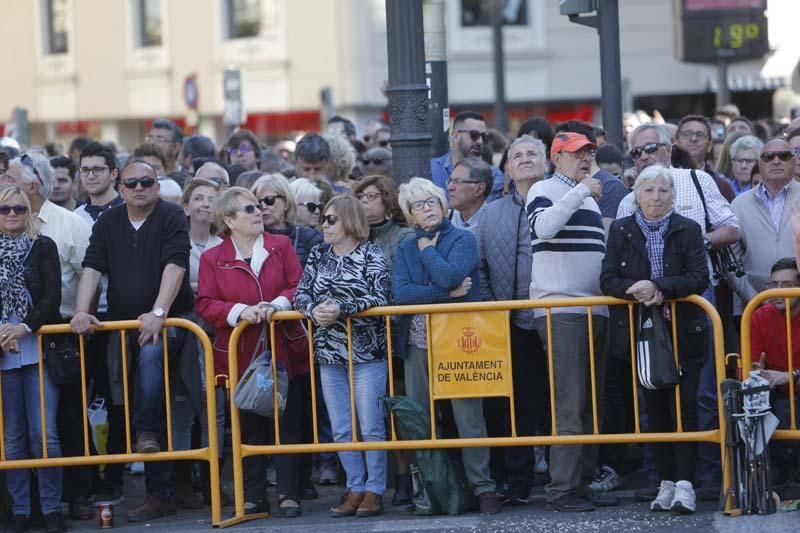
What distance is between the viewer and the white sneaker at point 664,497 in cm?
780

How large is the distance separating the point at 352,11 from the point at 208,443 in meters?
22.8

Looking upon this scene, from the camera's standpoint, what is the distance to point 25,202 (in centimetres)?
829

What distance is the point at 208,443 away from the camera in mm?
8367

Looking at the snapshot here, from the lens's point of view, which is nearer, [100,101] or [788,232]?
[788,232]

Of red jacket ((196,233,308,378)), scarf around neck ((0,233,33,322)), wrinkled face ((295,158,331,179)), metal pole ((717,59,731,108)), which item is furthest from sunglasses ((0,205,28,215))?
metal pole ((717,59,731,108))

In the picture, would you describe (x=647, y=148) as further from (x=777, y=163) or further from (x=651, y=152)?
(x=777, y=163)

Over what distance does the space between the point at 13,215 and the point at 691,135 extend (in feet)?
14.4

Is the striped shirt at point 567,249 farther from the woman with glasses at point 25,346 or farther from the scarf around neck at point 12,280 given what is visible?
the scarf around neck at point 12,280

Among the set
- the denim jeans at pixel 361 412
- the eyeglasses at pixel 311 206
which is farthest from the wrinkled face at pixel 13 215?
the eyeglasses at pixel 311 206

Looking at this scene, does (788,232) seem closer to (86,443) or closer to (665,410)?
(665,410)

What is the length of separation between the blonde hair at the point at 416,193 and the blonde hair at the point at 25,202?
209 cm

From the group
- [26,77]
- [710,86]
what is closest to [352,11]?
[710,86]

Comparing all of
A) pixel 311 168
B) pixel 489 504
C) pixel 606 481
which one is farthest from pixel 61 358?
pixel 311 168

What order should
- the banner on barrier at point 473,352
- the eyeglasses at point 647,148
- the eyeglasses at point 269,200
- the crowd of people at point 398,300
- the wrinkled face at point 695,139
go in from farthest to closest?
the wrinkled face at point 695,139 < the eyeglasses at point 269,200 < the eyeglasses at point 647,148 < the banner on barrier at point 473,352 < the crowd of people at point 398,300
